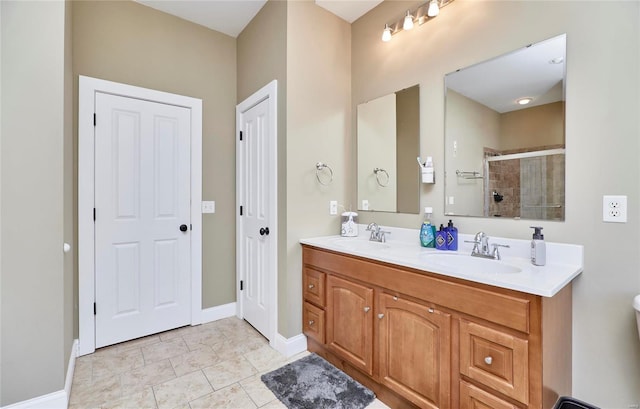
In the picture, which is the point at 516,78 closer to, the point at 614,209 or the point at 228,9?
the point at 614,209

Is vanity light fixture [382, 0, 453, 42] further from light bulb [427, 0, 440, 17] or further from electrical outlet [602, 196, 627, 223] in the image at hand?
electrical outlet [602, 196, 627, 223]

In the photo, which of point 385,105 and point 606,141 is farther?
point 385,105

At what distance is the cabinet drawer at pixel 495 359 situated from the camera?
1.12 meters

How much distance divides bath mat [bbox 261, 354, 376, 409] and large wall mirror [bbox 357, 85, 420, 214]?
4.04 ft

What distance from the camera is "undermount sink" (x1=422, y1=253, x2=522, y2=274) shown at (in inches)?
57.1

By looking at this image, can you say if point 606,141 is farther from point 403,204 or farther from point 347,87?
point 347,87

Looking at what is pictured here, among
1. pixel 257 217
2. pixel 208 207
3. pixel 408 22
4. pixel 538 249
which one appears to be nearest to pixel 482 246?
pixel 538 249

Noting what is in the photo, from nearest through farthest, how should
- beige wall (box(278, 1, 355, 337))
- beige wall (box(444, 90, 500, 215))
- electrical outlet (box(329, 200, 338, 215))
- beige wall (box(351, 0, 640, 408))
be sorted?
beige wall (box(351, 0, 640, 408))
beige wall (box(444, 90, 500, 215))
beige wall (box(278, 1, 355, 337))
electrical outlet (box(329, 200, 338, 215))

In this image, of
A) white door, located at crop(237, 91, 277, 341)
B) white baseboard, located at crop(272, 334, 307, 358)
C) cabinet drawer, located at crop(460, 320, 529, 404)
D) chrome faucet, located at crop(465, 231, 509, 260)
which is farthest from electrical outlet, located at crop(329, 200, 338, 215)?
cabinet drawer, located at crop(460, 320, 529, 404)

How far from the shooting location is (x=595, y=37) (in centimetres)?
139

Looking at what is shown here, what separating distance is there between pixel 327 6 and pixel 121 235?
2.51 meters

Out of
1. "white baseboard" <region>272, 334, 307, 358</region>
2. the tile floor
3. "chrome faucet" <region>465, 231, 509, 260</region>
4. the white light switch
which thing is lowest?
the tile floor

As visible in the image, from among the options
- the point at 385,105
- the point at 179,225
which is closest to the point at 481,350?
the point at 385,105

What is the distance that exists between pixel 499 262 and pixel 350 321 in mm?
926
